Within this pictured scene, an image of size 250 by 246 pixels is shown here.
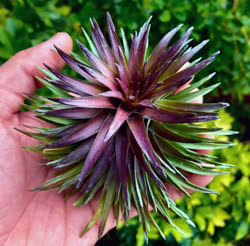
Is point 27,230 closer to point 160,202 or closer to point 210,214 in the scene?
point 160,202

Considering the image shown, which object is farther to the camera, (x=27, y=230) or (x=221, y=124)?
(x=221, y=124)

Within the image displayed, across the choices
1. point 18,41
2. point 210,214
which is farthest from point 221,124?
point 18,41

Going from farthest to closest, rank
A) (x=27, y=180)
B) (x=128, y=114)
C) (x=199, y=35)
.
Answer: (x=199, y=35) → (x=27, y=180) → (x=128, y=114)

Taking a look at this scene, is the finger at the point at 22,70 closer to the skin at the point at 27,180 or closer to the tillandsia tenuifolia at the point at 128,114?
the skin at the point at 27,180

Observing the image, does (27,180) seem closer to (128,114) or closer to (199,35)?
(128,114)

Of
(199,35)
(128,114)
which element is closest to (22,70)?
(128,114)

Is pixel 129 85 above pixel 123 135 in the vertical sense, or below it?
above

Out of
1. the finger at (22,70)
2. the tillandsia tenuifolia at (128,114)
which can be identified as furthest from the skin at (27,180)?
the tillandsia tenuifolia at (128,114)
